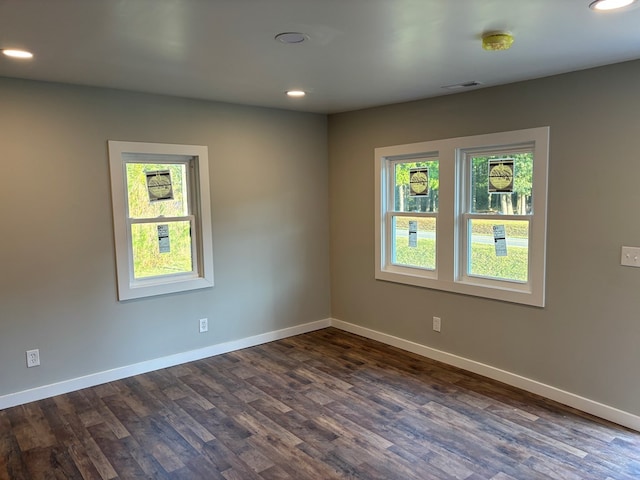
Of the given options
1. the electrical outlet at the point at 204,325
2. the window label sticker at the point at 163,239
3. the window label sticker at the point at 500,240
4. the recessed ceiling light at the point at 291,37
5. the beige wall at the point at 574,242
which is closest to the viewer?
the recessed ceiling light at the point at 291,37

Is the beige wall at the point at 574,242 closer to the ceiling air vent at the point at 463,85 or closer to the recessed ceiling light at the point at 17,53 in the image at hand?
the ceiling air vent at the point at 463,85

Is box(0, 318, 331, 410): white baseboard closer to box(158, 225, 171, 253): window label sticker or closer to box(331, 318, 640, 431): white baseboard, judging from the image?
box(331, 318, 640, 431): white baseboard

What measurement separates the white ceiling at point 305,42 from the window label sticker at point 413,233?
1.27 meters

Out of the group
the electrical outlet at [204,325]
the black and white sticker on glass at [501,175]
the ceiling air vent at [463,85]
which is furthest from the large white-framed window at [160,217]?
the black and white sticker on glass at [501,175]

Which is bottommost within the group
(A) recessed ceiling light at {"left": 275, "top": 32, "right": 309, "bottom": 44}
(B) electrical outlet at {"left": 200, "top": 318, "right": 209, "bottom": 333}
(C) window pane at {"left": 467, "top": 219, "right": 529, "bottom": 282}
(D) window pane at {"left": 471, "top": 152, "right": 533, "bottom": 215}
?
(B) electrical outlet at {"left": 200, "top": 318, "right": 209, "bottom": 333}

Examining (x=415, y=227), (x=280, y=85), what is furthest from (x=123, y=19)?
(x=415, y=227)

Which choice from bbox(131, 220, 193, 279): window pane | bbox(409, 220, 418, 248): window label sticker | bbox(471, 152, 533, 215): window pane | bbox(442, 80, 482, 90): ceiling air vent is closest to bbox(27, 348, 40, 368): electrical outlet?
bbox(131, 220, 193, 279): window pane

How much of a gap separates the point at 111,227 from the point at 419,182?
8.86ft

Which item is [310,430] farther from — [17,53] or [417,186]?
[17,53]

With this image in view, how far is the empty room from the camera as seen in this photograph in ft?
8.16

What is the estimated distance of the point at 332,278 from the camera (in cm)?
516

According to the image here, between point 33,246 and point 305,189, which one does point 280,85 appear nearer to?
point 305,189

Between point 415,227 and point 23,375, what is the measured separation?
3.44 m

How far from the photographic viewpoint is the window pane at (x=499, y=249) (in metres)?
3.52
